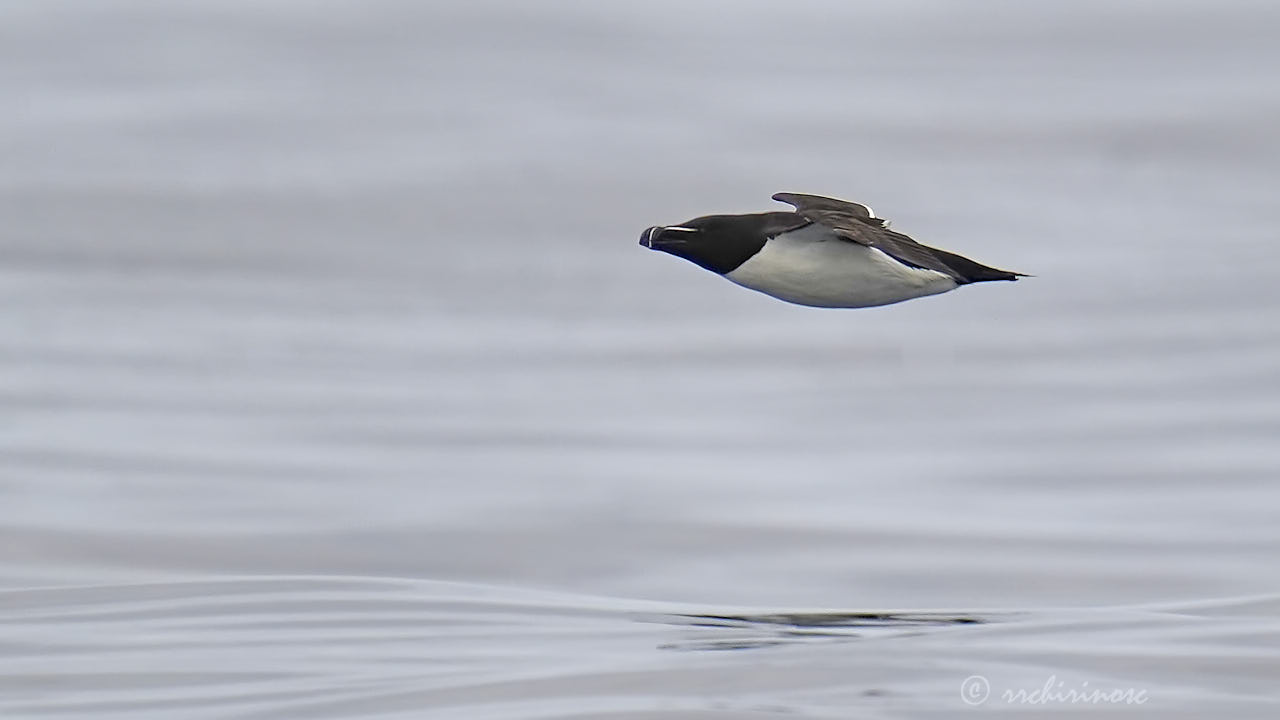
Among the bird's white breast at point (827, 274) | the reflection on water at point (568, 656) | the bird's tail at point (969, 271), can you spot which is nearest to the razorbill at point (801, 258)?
the bird's white breast at point (827, 274)

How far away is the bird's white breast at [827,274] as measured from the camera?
19.2 m

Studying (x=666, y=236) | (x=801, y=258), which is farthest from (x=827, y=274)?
(x=666, y=236)

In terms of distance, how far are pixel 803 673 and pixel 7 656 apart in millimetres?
10526

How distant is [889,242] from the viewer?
58.0ft

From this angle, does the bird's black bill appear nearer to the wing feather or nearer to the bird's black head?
the bird's black head

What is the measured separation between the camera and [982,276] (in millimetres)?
17797

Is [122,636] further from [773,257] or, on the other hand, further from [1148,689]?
[1148,689]

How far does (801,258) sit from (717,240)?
76 centimetres

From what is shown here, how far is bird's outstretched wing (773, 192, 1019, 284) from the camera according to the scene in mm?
17094

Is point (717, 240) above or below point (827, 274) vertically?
above

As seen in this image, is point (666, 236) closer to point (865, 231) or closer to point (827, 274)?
point (827, 274)

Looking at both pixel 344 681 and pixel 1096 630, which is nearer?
pixel 344 681

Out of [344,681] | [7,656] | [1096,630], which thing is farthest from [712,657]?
[7,656]

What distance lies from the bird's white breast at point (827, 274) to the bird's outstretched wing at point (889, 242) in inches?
11.8
